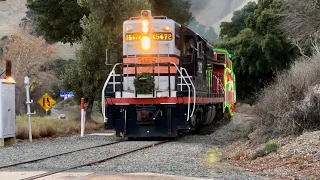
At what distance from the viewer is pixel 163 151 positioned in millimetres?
11195

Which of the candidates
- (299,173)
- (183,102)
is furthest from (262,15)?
(299,173)

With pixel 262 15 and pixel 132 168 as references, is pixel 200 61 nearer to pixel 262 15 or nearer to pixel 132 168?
pixel 132 168

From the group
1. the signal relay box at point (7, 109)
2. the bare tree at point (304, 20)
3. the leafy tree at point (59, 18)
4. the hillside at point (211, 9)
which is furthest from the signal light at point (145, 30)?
the leafy tree at point (59, 18)

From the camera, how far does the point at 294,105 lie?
1115 centimetres

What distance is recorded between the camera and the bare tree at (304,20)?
20031 mm

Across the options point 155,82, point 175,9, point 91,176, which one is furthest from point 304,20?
point 91,176

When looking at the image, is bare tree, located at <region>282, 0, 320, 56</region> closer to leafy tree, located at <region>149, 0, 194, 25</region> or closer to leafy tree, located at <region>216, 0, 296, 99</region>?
leafy tree, located at <region>149, 0, 194, 25</region>

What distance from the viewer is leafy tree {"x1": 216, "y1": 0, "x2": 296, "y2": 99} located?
34.7 m

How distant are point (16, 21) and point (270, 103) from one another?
135024 mm

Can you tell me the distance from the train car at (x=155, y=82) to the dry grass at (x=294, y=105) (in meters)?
2.33

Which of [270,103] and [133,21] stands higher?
[133,21]

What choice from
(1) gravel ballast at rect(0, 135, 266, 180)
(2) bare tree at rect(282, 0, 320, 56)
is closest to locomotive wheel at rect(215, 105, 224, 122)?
(2) bare tree at rect(282, 0, 320, 56)

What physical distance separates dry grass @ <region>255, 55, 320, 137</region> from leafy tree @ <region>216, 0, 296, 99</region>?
19952 mm

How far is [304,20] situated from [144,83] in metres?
10.3
